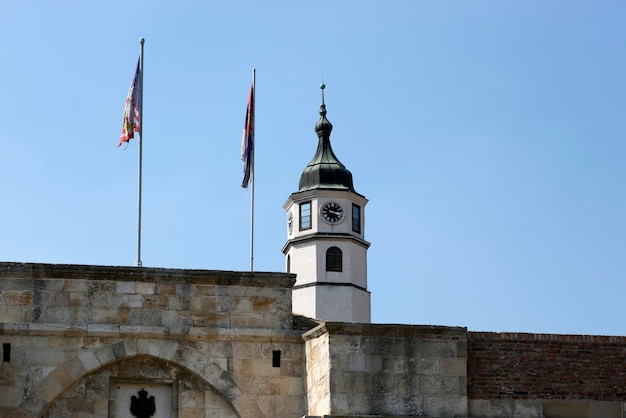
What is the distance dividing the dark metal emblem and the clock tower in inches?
1707

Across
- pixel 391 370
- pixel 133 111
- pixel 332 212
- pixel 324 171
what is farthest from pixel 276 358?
pixel 324 171

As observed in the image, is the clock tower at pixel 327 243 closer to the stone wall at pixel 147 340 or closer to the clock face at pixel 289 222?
the clock face at pixel 289 222

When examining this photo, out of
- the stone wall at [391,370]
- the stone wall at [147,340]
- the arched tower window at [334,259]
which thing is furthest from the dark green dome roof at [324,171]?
the stone wall at [391,370]

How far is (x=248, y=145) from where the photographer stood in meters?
29.5

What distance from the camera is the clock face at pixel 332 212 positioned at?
70688mm

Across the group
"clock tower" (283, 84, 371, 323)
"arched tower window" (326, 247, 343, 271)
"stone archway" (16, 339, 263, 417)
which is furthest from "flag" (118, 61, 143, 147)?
"arched tower window" (326, 247, 343, 271)

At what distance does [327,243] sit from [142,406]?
47586 mm

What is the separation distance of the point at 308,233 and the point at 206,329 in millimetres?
47607

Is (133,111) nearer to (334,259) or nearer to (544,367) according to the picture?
(544,367)

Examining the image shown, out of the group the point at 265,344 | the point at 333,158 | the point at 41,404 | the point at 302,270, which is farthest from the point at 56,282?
the point at 333,158

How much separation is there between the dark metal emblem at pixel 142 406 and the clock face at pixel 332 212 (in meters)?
48.3

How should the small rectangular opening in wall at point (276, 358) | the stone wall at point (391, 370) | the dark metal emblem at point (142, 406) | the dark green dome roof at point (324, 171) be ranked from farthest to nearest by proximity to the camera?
the dark green dome roof at point (324, 171) < the small rectangular opening in wall at point (276, 358) < the dark metal emblem at point (142, 406) < the stone wall at point (391, 370)

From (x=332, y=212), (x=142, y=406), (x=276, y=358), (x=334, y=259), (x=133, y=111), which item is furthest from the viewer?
(x=332, y=212)

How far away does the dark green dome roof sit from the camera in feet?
236
